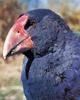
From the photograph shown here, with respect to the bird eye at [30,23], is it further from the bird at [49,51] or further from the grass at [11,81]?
the grass at [11,81]

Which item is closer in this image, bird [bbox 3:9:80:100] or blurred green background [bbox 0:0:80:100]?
bird [bbox 3:9:80:100]

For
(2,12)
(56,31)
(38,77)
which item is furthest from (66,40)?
(2,12)

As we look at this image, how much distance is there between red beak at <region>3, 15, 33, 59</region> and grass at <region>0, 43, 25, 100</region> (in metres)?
2.33

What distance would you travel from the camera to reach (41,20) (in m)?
4.17

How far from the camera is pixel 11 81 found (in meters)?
8.59

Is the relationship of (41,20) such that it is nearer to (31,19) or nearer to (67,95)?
(31,19)

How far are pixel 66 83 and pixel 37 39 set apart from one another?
42 cm

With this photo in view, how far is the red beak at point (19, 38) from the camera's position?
412 cm

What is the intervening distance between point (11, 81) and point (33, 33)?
14.7 ft

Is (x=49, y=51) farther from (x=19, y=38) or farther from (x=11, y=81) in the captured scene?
(x=11, y=81)

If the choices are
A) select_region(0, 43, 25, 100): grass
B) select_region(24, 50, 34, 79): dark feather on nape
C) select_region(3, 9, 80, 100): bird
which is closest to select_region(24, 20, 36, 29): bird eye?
select_region(3, 9, 80, 100): bird

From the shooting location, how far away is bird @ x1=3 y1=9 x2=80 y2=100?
414cm

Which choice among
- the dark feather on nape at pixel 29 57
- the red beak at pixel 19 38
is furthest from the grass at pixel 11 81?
the red beak at pixel 19 38

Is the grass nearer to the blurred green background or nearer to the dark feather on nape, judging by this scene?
the blurred green background
